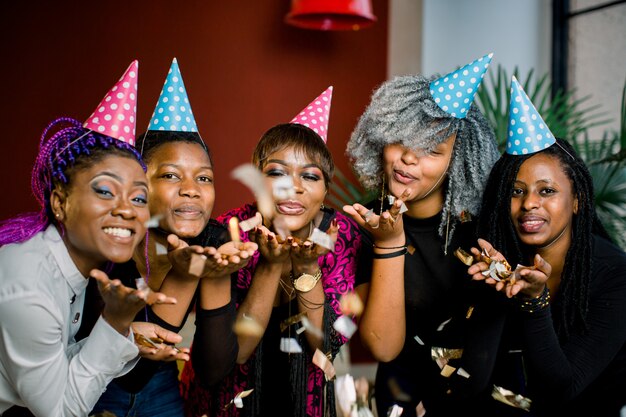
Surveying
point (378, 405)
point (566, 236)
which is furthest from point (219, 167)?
point (566, 236)

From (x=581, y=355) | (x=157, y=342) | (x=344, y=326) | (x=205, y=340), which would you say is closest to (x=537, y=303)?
(x=581, y=355)

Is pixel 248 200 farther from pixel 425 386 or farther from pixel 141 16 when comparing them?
pixel 425 386

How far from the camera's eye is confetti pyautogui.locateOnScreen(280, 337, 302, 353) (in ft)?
6.51

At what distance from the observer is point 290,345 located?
199 cm

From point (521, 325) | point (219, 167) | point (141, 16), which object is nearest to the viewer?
point (521, 325)

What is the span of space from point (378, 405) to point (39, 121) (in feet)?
7.63

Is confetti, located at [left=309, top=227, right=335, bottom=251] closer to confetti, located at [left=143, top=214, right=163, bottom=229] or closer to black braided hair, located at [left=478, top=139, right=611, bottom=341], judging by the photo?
confetti, located at [left=143, top=214, right=163, bottom=229]

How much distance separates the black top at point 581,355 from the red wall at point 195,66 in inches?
94.0

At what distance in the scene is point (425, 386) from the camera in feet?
7.22

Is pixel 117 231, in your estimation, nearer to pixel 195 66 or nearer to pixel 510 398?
pixel 510 398

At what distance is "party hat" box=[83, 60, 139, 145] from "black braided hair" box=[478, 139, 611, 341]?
41.2 inches

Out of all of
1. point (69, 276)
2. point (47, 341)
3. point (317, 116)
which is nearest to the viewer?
point (47, 341)

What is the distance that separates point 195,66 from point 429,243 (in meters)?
2.25

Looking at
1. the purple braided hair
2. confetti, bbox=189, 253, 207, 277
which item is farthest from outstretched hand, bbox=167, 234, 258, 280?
the purple braided hair
